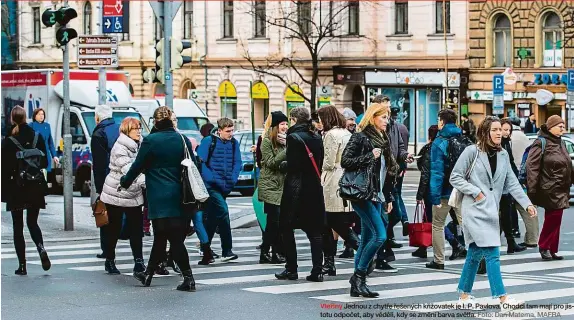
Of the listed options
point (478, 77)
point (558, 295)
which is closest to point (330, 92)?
point (478, 77)

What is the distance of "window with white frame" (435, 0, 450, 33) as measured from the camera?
172 ft

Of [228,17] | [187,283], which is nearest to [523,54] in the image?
[228,17]

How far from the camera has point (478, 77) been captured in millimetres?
51250

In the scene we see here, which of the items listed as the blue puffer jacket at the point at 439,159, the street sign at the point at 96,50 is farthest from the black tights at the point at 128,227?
the street sign at the point at 96,50

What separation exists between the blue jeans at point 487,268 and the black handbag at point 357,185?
120cm

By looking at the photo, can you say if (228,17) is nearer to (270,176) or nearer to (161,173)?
(270,176)

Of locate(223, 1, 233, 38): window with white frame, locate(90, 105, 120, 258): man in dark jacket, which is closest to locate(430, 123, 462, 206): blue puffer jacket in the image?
locate(90, 105, 120, 258): man in dark jacket

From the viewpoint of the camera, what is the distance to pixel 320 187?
550 inches

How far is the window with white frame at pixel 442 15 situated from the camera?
Answer: 172ft

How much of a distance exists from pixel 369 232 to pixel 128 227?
9.94 ft

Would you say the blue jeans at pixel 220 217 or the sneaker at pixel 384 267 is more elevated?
the blue jeans at pixel 220 217

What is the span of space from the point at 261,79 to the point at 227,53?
2906 mm

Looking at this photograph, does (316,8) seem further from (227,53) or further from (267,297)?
(267,297)

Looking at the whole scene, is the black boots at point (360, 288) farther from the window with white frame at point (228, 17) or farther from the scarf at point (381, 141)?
the window with white frame at point (228, 17)
